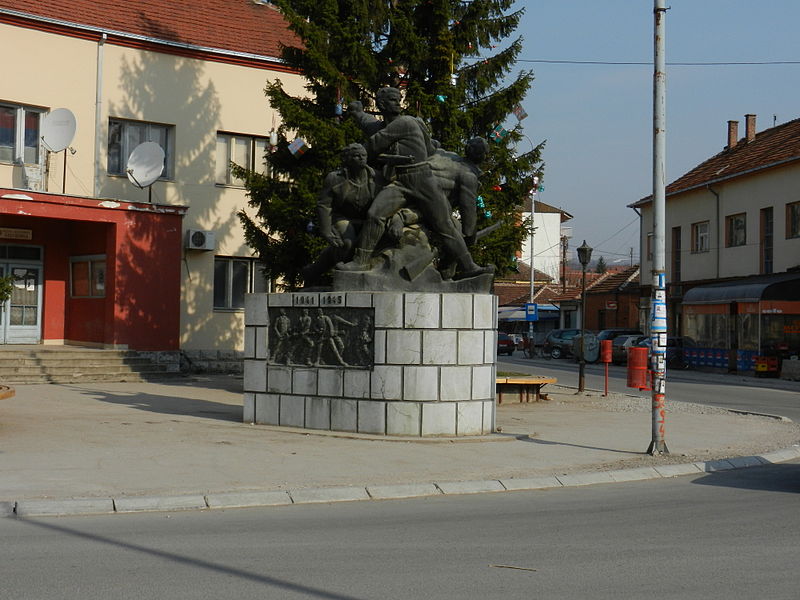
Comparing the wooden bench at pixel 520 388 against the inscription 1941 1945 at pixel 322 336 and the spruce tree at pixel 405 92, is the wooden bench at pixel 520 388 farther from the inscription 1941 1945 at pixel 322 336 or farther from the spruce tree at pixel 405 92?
the inscription 1941 1945 at pixel 322 336

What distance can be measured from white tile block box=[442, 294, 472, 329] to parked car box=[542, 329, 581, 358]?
40.1m

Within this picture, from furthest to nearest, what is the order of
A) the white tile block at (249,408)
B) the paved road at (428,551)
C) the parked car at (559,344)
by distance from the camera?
the parked car at (559,344), the white tile block at (249,408), the paved road at (428,551)

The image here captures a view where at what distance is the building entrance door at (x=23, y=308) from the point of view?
26.5 meters

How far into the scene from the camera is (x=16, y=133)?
2559 centimetres

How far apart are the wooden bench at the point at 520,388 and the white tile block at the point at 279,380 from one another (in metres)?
6.82

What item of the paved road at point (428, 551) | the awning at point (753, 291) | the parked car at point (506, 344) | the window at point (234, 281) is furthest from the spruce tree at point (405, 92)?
the parked car at point (506, 344)

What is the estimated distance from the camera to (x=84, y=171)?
26.5 meters

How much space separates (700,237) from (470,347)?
39.5m

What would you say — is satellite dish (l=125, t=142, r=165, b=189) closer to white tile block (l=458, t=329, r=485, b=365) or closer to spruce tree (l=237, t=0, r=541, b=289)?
spruce tree (l=237, t=0, r=541, b=289)

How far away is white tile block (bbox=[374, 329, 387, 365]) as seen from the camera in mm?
13344

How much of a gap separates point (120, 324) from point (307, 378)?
1293 centimetres

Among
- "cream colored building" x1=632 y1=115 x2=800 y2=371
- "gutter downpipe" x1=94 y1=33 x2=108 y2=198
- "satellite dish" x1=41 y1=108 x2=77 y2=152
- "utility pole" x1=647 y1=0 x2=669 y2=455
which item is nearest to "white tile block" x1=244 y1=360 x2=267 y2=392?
"utility pole" x1=647 y1=0 x2=669 y2=455

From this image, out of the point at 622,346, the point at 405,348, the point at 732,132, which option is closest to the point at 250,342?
the point at 405,348

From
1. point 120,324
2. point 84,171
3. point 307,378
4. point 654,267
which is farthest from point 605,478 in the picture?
point 84,171
